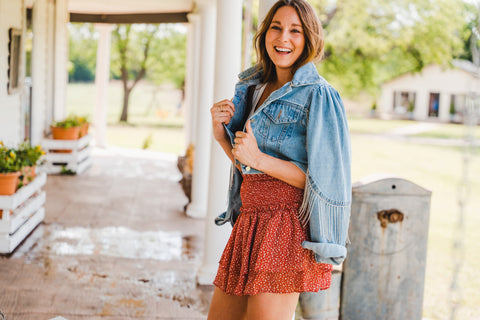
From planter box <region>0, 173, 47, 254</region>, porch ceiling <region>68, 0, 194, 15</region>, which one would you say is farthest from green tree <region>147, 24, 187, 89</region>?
planter box <region>0, 173, 47, 254</region>

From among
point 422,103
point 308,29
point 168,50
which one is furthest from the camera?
point 422,103

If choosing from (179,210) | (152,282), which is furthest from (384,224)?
(179,210)

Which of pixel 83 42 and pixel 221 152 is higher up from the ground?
pixel 83 42

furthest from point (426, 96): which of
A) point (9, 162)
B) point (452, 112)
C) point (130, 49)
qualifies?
point (9, 162)

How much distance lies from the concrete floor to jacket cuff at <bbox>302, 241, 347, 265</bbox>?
74.9 inches

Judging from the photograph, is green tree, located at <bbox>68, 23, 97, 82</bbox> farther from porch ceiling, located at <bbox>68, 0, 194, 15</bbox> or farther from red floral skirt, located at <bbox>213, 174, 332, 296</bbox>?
red floral skirt, located at <bbox>213, 174, 332, 296</bbox>

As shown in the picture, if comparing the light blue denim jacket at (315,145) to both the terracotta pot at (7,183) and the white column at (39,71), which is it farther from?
the white column at (39,71)

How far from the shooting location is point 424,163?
851 inches

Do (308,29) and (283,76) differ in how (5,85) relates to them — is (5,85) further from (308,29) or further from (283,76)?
(308,29)

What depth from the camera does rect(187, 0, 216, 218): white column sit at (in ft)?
19.9

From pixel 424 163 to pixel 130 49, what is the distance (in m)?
14.8

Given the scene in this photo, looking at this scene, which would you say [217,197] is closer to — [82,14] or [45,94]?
[45,94]

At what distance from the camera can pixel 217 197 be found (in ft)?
13.9

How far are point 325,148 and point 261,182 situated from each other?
0.27 m
